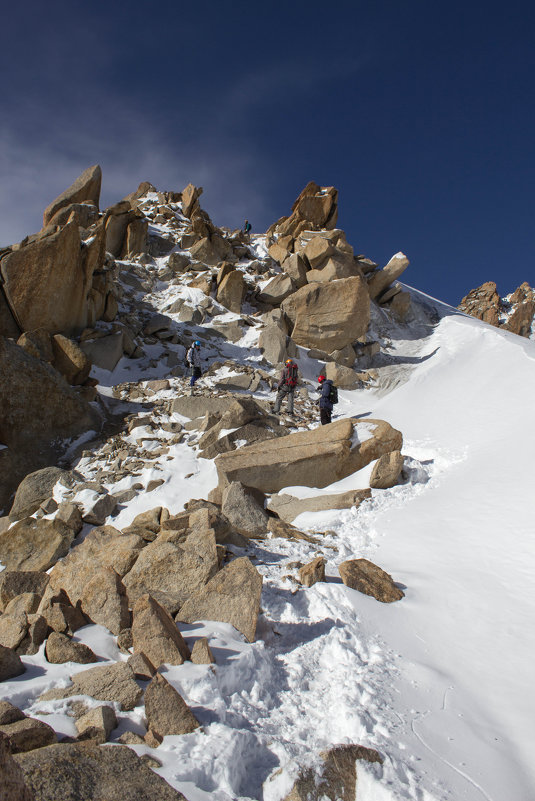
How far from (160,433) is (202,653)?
36.0 ft

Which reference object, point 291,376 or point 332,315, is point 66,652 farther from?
point 332,315

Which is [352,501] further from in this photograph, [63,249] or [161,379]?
[63,249]

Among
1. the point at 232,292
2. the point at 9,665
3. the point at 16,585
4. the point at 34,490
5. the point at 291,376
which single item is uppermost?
the point at 232,292

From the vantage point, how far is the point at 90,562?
5.61m

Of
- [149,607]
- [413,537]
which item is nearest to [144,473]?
[413,537]

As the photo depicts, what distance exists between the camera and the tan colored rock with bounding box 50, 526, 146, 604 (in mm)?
5352

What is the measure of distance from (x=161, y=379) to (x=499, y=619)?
612 inches

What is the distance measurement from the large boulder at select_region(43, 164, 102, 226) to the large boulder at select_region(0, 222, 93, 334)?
1532 centimetres

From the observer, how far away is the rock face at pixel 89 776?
222 centimetres

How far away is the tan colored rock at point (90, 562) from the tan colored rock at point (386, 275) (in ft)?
84.2

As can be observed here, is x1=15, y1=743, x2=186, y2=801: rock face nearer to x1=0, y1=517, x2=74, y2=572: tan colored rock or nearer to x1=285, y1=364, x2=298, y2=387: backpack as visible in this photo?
x1=0, y1=517, x2=74, y2=572: tan colored rock

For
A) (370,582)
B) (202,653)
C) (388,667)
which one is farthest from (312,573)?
(202,653)

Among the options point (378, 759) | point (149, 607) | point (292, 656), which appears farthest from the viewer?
point (292, 656)

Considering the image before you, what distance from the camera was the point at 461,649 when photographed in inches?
187
